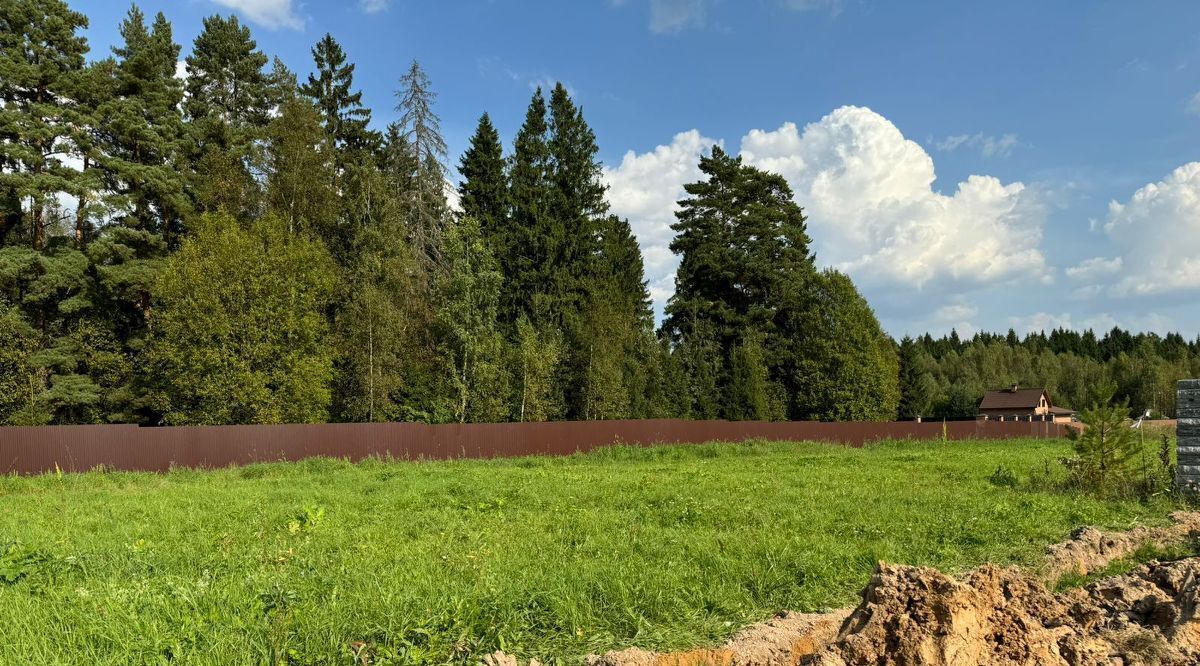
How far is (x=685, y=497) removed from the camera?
979 cm

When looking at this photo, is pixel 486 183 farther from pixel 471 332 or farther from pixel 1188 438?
pixel 1188 438

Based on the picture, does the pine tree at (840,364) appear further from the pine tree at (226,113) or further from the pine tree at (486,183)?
the pine tree at (226,113)

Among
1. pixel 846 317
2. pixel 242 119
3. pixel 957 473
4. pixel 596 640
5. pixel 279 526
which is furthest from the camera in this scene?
pixel 846 317

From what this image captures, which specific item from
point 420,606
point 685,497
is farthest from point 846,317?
point 420,606

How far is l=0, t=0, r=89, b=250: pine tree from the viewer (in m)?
23.0

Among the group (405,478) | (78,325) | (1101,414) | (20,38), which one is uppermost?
(20,38)

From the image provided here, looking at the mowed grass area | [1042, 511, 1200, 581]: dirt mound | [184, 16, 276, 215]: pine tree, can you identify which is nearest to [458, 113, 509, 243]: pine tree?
[184, 16, 276, 215]: pine tree

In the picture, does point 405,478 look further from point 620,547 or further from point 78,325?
point 78,325

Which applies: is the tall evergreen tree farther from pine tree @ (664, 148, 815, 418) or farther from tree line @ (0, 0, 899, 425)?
pine tree @ (664, 148, 815, 418)

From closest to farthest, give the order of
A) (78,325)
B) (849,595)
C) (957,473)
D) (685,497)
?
(849,595)
(685,497)
(957,473)
(78,325)

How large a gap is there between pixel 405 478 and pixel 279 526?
631cm

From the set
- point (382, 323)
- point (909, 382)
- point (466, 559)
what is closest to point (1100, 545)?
point (466, 559)

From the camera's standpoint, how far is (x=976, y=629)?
3.29 meters

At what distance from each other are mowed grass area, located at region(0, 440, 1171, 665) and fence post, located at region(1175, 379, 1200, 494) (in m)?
1.12
